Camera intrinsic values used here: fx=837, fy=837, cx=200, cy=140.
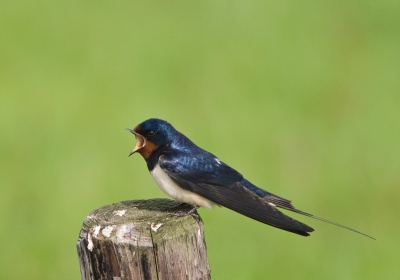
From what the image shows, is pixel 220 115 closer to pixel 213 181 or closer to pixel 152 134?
pixel 152 134

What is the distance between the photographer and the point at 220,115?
27.3 feet

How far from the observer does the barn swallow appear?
396cm

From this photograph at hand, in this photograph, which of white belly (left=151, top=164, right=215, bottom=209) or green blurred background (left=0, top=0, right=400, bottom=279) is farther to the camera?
green blurred background (left=0, top=0, right=400, bottom=279)

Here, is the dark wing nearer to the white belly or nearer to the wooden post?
the white belly

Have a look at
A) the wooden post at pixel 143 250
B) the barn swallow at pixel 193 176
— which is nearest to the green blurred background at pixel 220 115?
the barn swallow at pixel 193 176

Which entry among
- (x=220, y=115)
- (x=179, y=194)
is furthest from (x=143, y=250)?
(x=220, y=115)

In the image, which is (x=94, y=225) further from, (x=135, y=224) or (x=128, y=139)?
(x=128, y=139)

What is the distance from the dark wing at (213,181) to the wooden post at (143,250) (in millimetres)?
582

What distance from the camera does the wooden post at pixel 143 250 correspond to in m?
3.03

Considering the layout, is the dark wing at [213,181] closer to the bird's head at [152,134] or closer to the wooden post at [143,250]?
the bird's head at [152,134]

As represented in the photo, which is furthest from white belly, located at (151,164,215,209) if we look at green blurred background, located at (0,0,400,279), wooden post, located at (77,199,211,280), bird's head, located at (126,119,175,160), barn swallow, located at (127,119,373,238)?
green blurred background, located at (0,0,400,279)

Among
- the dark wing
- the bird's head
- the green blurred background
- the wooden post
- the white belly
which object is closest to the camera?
the wooden post

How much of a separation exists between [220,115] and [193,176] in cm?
425

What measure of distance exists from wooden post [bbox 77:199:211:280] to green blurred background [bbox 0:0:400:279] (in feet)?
10.1
